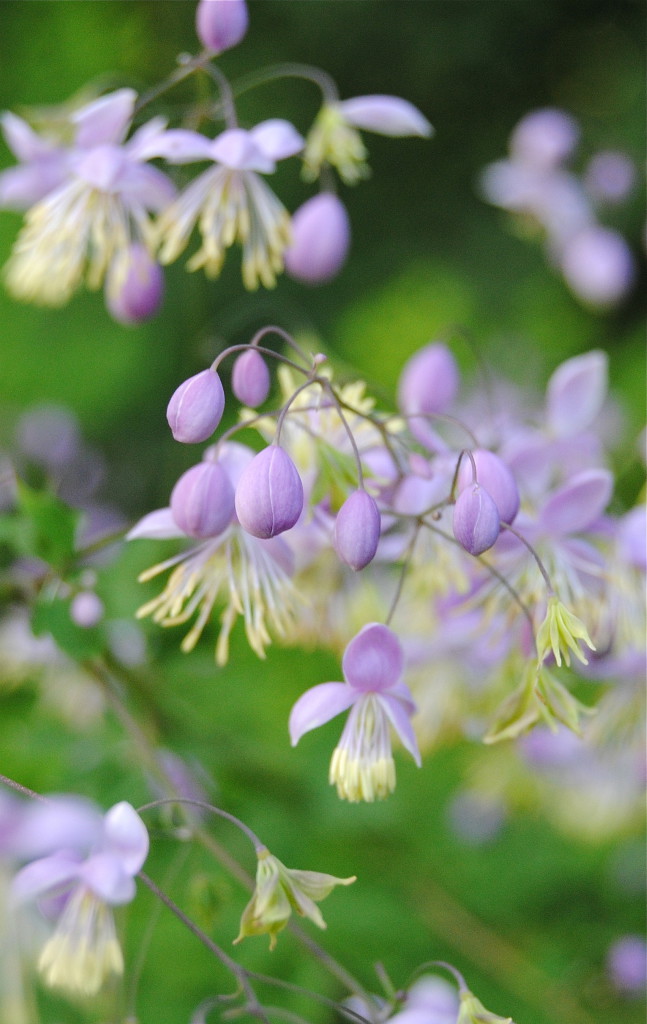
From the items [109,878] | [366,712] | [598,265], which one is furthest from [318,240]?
[598,265]

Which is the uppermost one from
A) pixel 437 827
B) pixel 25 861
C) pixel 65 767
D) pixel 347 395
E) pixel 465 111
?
pixel 347 395

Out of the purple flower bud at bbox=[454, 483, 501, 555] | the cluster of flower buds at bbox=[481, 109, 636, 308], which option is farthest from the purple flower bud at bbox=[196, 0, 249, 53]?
the cluster of flower buds at bbox=[481, 109, 636, 308]

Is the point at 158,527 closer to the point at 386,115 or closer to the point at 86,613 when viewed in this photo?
the point at 86,613

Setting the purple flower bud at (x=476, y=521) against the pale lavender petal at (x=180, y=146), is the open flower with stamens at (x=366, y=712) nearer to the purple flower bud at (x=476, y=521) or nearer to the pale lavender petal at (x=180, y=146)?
the purple flower bud at (x=476, y=521)

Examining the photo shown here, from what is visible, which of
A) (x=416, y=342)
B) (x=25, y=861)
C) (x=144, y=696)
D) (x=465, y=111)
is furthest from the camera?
(x=465, y=111)

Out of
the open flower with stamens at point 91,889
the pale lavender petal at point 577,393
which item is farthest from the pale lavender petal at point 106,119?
the open flower with stamens at point 91,889

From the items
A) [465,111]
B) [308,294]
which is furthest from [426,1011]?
[465,111]

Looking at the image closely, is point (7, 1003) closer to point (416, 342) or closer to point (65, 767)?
point (65, 767)
